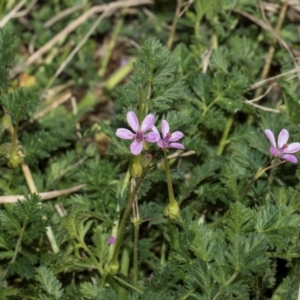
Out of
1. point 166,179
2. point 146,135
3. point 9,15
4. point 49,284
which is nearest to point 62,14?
point 9,15

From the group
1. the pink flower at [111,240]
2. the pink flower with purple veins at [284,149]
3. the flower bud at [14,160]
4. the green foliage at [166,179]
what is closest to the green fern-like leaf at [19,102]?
the green foliage at [166,179]

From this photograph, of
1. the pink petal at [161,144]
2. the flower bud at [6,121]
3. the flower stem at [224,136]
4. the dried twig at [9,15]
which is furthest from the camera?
the dried twig at [9,15]

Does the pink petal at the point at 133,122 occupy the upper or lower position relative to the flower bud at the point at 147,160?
upper

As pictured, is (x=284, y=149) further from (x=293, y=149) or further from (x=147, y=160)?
(x=147, y=160)

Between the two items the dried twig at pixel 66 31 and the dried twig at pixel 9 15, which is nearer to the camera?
the dried twig at pixel 9 15

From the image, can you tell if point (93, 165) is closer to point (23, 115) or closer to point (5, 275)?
point (23, 115)

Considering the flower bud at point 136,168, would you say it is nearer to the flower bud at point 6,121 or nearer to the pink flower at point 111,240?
the pink flower at point 111,240

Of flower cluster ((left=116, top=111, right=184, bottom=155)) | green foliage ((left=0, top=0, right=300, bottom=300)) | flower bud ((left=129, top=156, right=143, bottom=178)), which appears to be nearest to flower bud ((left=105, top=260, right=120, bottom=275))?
green foliage ((left=0, top=0, right=300, bottom=300))

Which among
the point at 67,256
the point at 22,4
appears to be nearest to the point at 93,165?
the point at 67,256

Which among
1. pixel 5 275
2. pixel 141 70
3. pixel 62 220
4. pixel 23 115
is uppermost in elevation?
pixel 141 70

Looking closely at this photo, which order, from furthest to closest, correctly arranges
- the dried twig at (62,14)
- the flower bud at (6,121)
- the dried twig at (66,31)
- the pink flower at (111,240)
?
1. the dried twig at (62,14)
2. the dried twig at (66,31)
3. the flower bud at (6,121)
4. the pink flower at (111,240)
